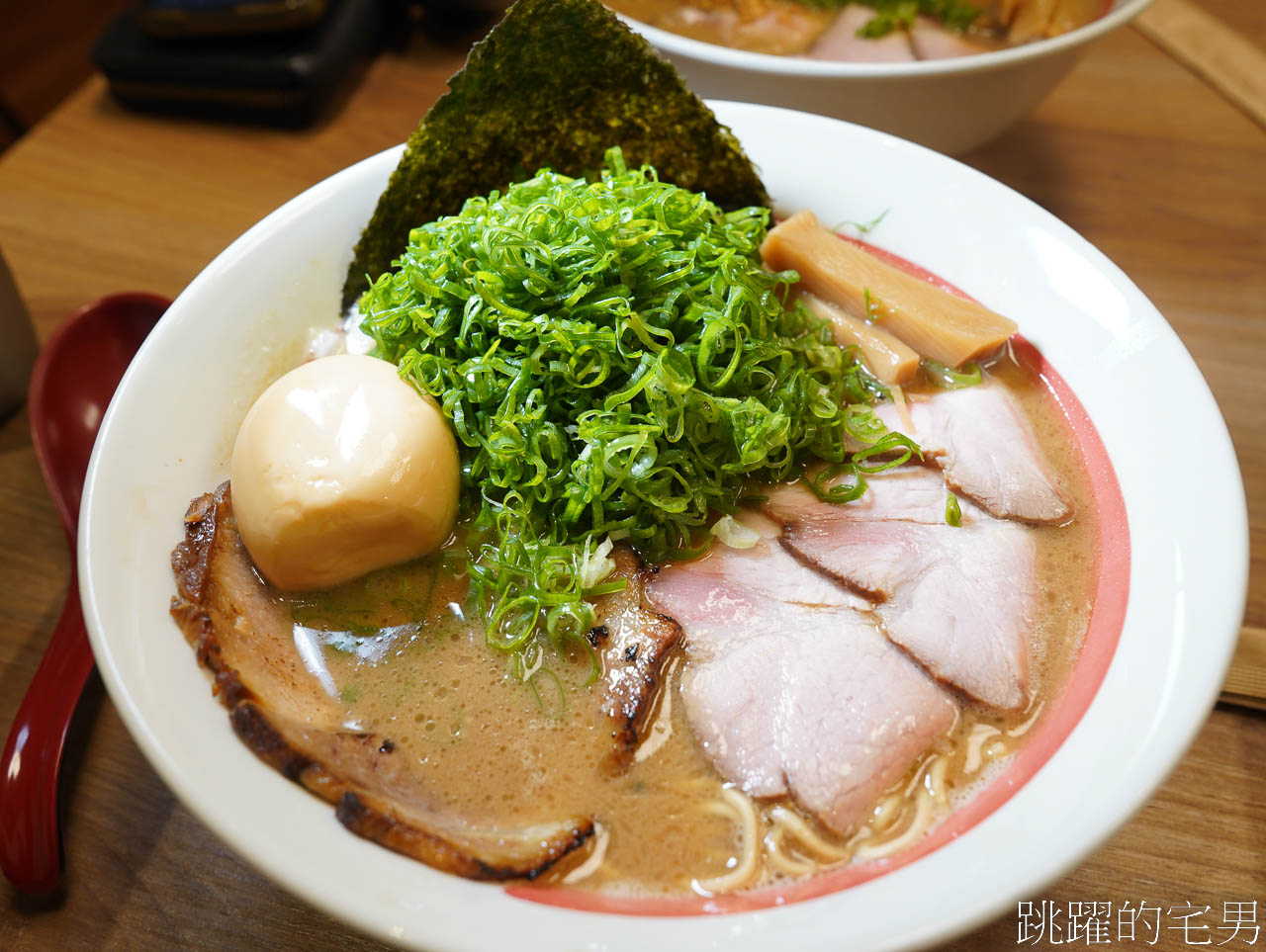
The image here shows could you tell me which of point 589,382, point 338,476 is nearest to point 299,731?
point 338,476

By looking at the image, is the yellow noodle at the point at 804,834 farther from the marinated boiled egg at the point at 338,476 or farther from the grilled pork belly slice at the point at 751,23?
the grilled pork belly slice at the point at 751,23

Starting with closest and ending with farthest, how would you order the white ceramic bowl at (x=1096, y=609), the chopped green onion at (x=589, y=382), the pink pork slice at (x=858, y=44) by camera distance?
the white ceramic bowl at (x=1096, y=609) < the chopped green onion at (x=589, y=382) < the pink pork slice at (x=858, y=44)

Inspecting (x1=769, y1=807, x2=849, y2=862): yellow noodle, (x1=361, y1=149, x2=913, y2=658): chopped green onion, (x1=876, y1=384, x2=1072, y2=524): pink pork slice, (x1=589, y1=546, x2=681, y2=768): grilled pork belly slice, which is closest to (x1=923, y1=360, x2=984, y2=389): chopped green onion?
(x1=876, y1=384, x2=1072, y2=524): pink pork slice

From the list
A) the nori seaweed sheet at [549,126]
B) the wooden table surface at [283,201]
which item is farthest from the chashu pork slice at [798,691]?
the nori seaweed sheet at [549,126]

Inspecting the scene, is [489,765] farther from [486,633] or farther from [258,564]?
[258,564]

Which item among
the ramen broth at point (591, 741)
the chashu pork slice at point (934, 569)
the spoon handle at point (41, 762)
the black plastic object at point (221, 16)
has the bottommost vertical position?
the spoon handle at point (41, 762)

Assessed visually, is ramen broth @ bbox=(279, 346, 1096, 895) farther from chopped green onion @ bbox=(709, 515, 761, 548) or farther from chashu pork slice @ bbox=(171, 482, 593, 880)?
chopped green onion @ bbox=(709, 515, 761, 548)
